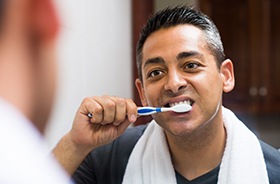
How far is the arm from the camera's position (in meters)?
0.58

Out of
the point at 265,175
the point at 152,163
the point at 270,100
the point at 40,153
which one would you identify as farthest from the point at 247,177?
the point at 270,100

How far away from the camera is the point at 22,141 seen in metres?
0.18

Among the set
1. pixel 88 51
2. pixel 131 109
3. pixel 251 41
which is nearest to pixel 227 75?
pixel 131 109

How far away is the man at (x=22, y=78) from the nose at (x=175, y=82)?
44 cm

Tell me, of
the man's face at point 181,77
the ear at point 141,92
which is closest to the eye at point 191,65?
the man's face at point 181,77

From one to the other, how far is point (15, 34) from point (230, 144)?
548mm

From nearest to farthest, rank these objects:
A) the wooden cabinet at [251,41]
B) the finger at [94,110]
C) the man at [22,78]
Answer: the man at [22,78] → the finger at [94,110] → the wooden cabinet at [251,41]

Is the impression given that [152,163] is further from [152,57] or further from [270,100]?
[270,100]

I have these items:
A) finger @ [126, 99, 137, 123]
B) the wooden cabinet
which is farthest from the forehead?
the wooden cabinet

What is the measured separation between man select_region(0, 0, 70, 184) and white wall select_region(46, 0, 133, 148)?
0.04 m

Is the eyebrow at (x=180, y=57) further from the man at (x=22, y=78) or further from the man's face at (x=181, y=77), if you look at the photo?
the man at (x=22, y=78)

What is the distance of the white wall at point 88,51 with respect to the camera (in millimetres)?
262

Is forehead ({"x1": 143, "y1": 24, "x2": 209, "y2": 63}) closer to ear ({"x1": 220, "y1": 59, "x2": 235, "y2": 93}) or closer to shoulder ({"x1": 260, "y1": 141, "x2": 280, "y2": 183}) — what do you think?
ear ({"x1": 220, "y1": 59, "x2": 235, "y2": 93})

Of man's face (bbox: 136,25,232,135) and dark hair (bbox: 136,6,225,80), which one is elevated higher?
dark hair (bbox: 136,6,225,80)
